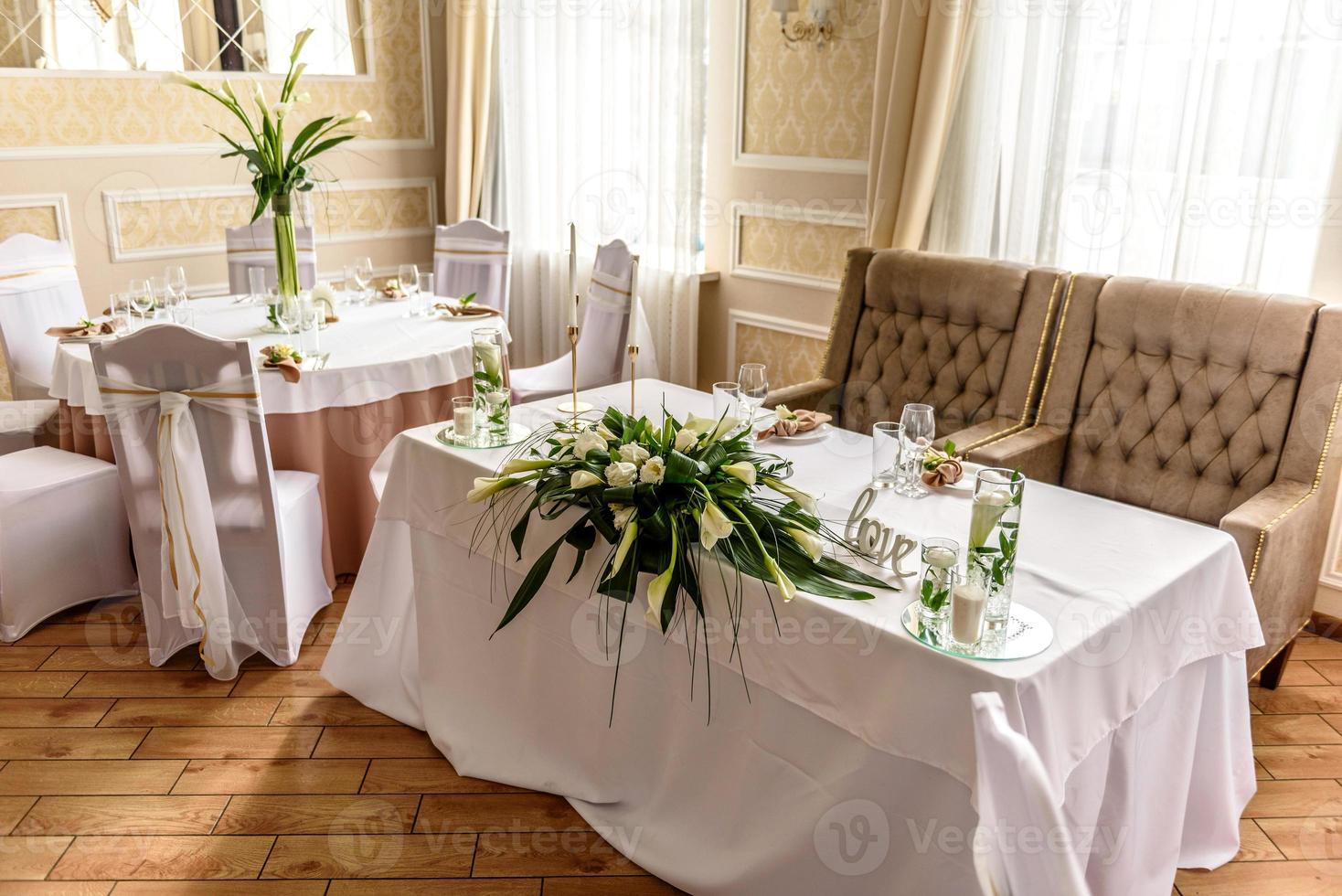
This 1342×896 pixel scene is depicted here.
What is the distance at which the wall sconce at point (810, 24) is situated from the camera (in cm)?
386

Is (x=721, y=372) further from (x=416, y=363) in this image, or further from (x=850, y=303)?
(x=416, y=363)

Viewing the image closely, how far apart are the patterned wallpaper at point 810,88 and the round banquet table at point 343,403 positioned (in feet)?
5.07

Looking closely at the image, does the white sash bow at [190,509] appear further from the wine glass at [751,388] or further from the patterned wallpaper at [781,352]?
the patterned wallpaper at [781,352]

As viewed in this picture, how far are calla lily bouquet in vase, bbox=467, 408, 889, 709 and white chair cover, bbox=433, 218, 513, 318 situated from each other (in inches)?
109

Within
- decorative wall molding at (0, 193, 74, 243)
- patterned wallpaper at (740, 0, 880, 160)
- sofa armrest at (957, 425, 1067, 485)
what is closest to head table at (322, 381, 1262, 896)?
sofa armrest at (957, 425, 1067, 485)

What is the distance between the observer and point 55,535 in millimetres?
3064

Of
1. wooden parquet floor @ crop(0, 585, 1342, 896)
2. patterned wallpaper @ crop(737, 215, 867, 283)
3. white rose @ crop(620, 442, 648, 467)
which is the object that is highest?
patterned wallpaper @ crop(737, 215, 867, 283)

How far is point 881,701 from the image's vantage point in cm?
160

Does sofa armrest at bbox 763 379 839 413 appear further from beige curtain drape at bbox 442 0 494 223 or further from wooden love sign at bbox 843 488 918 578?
beige curtain drape at bbox 442 0 494 223

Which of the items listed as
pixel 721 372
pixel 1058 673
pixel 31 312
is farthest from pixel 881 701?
pixel 31 312

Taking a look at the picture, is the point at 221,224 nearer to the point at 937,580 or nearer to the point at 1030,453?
the point at 1030,453

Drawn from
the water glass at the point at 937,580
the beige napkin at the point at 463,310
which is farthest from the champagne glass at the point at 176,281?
the water glass at the point at 937,580

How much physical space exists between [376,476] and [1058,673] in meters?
1.76

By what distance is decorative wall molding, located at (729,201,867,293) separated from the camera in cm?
402
